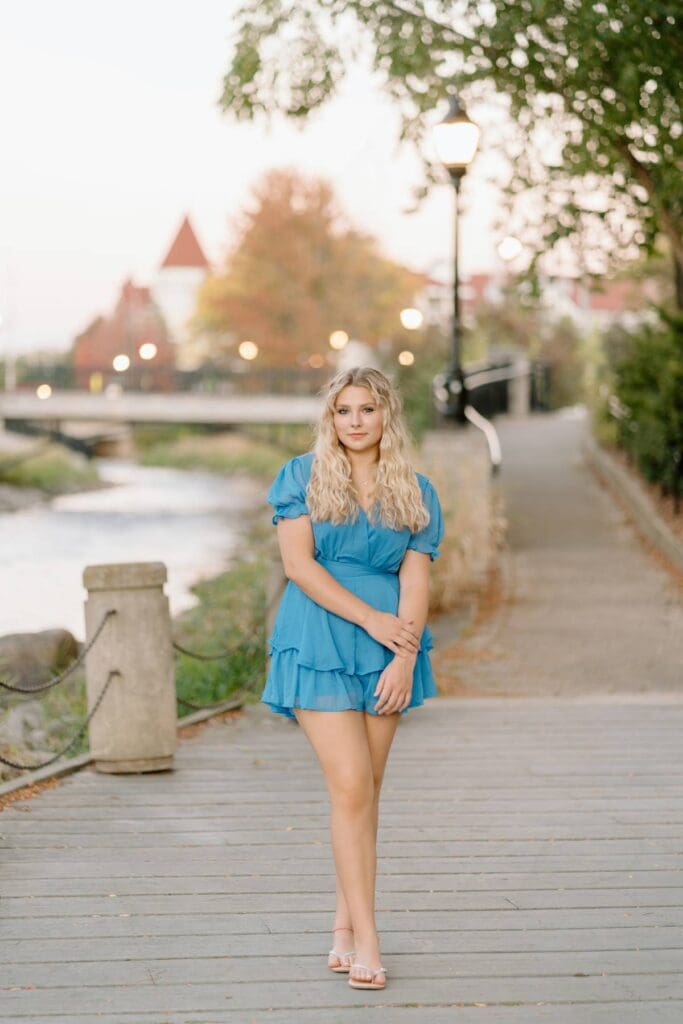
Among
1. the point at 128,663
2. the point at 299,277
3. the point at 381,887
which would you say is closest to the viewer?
the point at 381,887

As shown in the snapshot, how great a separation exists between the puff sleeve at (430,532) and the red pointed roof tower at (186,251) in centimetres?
15855

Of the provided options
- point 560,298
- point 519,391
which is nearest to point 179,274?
point 560,298

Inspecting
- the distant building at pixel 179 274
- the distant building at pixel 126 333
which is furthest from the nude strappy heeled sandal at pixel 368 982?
the distant building at pixel 179 274

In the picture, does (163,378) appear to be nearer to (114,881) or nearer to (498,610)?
(498,610)

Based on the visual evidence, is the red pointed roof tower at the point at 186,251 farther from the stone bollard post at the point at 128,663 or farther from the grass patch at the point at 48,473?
the stone bollard post at the point at 128,663

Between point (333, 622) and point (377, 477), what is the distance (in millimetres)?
449

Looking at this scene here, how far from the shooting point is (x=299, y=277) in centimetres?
7631

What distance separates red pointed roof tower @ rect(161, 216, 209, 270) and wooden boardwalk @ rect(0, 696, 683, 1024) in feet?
509

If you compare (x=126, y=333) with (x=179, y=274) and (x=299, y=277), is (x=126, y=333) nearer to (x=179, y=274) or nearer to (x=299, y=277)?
(x=179, y=274)

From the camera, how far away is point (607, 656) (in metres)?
11.8

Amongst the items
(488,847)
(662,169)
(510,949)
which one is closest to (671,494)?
(662,169)

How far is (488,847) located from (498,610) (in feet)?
25.0

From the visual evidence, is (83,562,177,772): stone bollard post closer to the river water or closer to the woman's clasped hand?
the woman's clasped hand

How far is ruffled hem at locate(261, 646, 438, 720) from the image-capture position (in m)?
4.68
